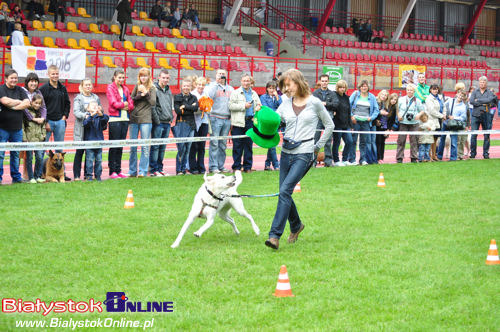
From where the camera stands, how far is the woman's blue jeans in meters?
7.87

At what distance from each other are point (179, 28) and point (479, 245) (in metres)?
27.6

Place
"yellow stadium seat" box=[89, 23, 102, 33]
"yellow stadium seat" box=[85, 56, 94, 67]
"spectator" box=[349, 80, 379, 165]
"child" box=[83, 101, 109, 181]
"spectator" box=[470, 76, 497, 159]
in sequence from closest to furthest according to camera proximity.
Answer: "child" box=[83, 101, 109, 181] → "spectator" box=[349, 80, 379, 165] → "spectator" box=[470, 76, 497, 159] → "yellow stadium seat" box=[85, 56, 94, 67] → "yellow stadium seat" box=[89, 23, 102, 33]

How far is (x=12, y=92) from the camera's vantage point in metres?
12.1

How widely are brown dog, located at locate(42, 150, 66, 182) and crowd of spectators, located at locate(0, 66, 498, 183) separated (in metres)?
0.19

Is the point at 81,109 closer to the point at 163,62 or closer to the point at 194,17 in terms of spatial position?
the point at 163,62

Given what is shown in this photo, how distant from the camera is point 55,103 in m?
12.9

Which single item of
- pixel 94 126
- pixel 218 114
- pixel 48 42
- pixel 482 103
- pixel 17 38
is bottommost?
pixel 94 126

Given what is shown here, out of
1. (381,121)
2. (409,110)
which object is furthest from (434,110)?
(381,121)

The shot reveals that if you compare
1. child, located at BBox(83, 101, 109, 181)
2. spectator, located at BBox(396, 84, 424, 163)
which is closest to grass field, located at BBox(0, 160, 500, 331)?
child, located at BBox(83, 101, 109, 181)

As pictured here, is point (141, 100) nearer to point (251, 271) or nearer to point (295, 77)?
point (295, 77)

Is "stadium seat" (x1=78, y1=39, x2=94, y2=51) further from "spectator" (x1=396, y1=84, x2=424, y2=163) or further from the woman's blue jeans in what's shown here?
the woman's blue jeans

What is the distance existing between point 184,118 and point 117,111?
63.1 inches

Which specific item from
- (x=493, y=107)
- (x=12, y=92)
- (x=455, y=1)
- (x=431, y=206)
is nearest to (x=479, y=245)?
(x=431, y=206)

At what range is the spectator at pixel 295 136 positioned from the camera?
7914 mm
